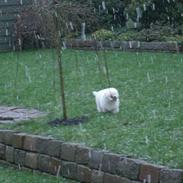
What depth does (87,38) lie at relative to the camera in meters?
14.3

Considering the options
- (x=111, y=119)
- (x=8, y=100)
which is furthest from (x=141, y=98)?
(x=8, y=100)

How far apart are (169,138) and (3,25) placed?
34.4ft

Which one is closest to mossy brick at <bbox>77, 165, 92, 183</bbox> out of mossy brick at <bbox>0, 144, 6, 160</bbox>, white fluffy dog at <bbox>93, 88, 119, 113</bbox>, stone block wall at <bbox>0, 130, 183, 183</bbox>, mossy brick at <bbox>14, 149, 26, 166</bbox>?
stone block wall at <bbox>0, 130, 183, 183</bbox>

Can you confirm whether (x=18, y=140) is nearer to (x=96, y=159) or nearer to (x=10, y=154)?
(x=10, y=154)

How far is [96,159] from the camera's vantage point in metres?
4.97

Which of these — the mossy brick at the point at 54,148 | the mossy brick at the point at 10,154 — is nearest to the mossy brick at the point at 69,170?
the mossy brick at the point at 54,148

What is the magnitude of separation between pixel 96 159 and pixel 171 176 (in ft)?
2.83

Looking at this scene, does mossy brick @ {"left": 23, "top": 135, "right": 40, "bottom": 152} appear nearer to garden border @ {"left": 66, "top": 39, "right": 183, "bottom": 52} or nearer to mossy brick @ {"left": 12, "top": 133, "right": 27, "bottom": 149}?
mossy brick @ {"left": 12, "top": 133, "right": 27, "bottom": 149}

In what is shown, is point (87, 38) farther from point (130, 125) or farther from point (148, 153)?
point (148, 153)

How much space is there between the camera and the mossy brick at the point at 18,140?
5770mm

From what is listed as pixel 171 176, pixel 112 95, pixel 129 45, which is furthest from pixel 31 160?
pixel 129 45

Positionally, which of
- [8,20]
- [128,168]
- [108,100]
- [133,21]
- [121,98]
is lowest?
[128,168]

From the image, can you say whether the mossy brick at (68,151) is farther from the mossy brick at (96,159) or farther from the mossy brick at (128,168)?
the mossy brick at (128,168)

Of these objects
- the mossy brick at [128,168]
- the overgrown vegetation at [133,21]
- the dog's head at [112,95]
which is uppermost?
the overgrown vegetation at [133,21]
